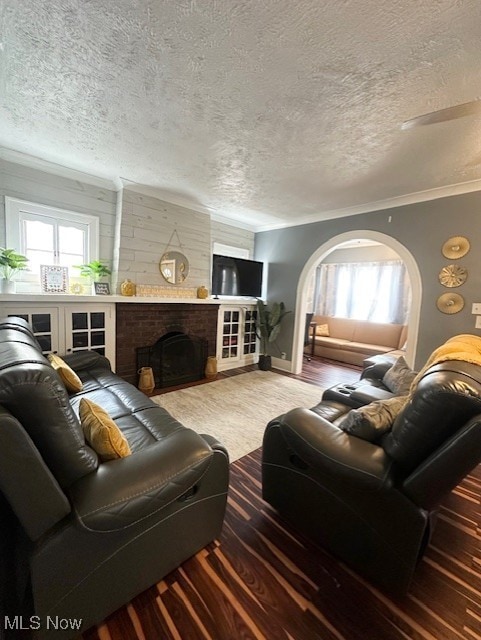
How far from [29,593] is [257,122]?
110 inches

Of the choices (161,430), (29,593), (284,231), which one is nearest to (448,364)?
(161,430)

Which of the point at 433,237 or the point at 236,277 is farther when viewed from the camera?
the point at 236,277

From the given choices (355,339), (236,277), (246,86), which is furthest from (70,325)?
(355,339)

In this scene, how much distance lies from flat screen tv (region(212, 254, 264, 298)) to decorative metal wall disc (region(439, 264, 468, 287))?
2.59 meters

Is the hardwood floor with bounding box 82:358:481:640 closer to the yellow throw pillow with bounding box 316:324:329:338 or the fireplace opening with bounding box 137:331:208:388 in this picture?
the fireplace opening with bounding box 137:331:208:388

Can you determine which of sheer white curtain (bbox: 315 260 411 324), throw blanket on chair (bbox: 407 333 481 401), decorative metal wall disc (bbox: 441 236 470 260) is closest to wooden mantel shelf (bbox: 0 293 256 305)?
throw blanket on chair (bbox: 407 333 481 401)

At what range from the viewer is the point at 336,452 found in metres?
1.18

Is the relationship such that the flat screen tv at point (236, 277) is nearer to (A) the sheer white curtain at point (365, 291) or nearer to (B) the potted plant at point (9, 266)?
(B) the potted plant at point (9, 266)

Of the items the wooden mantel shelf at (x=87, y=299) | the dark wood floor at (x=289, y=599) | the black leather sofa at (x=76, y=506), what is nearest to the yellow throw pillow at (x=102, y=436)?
the black leather sofa at (x=76, y=506)

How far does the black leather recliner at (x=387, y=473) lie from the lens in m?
0.95

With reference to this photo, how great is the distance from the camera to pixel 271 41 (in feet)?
4.15

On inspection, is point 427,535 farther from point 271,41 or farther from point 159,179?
point 159,179

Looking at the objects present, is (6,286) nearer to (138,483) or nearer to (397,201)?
(138,483)

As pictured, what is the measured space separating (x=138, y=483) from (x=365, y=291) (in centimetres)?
596
